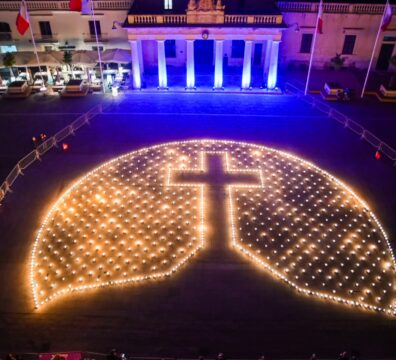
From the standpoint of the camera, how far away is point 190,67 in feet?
128

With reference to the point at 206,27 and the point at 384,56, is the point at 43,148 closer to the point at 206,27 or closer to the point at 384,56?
the point at 206,27

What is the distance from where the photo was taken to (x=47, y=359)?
50.7 feet

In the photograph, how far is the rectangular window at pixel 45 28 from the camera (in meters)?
42.9

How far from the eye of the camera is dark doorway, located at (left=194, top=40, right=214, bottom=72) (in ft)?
Answer: 146

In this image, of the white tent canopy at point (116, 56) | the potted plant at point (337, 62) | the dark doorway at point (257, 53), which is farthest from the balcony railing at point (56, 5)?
the potted plant at point (337, 62)

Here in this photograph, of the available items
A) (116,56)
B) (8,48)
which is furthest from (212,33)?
(8,48)

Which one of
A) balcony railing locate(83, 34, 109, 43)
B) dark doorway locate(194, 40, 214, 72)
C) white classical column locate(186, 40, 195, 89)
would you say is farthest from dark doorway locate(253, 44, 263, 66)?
balcony railing locate(83, 34, 109, 43)

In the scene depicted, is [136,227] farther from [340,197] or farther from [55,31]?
[55,31]

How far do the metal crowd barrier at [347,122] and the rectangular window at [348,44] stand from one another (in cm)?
924

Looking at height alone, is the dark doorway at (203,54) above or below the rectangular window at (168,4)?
below

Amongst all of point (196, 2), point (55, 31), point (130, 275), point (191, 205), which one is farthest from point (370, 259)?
point (55, 31)

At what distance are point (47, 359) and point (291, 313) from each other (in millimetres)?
10563

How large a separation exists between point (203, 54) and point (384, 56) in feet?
67.5

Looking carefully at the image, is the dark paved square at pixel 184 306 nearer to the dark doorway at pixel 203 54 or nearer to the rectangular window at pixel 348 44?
the dark doorway at pixel 203 54
